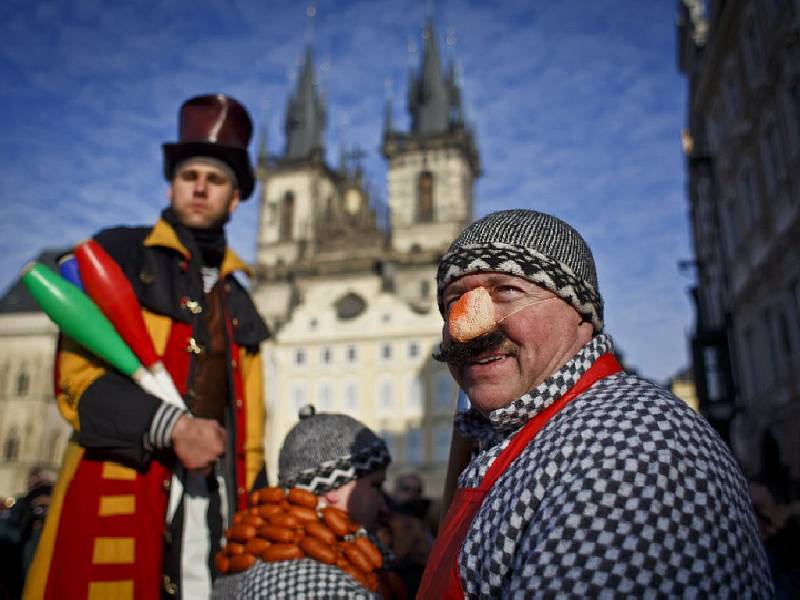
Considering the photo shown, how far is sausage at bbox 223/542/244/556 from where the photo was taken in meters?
2.49

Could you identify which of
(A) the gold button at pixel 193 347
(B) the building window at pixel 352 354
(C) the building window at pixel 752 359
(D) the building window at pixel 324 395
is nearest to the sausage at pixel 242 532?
(A) the gold button at pixel 193 347

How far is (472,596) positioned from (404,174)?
47.7 metres

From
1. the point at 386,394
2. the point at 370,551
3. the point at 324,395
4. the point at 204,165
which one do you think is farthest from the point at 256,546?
the point at 324,395

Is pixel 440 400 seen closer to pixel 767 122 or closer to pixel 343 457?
pixel 767 122

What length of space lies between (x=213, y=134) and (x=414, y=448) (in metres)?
36.0

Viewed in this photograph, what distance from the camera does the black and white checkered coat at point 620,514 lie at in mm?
1146

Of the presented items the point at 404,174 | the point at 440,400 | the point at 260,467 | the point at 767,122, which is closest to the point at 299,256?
the point at 404,174

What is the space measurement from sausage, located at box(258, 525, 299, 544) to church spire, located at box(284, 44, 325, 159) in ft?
167

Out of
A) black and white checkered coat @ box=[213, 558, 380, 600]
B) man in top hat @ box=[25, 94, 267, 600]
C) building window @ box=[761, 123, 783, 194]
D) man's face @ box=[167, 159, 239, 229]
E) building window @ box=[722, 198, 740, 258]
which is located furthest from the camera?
building window @ box=[722, 198, 740, 258]

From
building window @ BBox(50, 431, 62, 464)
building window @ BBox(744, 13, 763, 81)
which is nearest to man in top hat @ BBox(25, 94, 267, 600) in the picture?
building window @ BBox(744, 13, 763, 81)

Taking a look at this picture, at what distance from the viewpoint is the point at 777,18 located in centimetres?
1156

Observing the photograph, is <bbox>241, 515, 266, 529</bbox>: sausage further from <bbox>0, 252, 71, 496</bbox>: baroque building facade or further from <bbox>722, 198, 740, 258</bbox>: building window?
<bbox>0, 252, 71, 496</bbox>: baroque building facade

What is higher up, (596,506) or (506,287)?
(506,287)

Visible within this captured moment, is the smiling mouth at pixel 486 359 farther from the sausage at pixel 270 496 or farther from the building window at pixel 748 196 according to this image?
the building window at pixel 748 196
